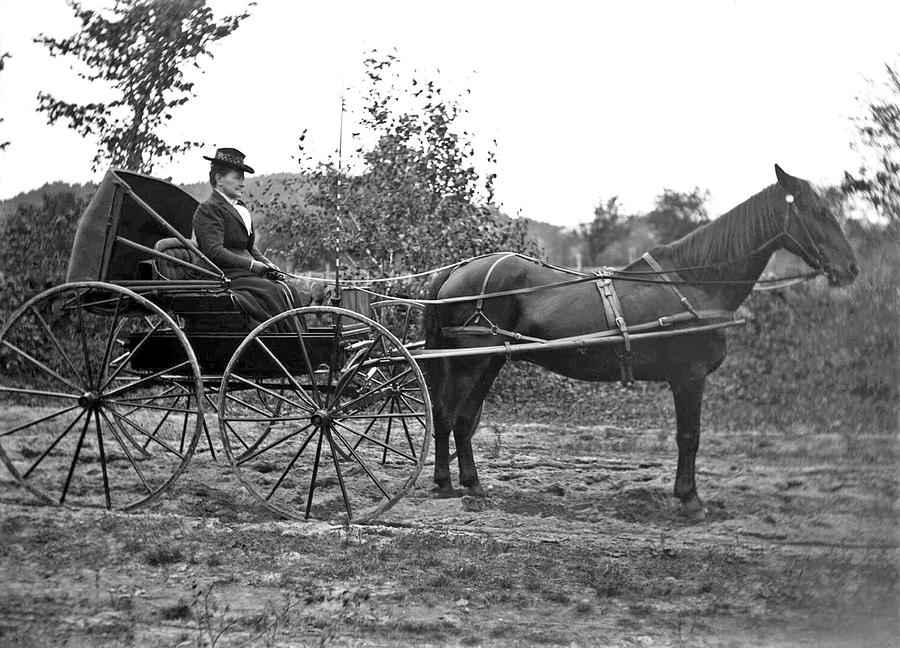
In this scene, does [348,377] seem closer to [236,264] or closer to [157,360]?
[236,264]

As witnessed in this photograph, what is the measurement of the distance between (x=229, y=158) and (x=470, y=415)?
2.08 metres

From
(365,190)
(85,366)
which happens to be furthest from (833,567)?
(85,366)

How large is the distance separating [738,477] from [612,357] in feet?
3.33

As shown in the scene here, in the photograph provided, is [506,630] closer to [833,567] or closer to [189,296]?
[833,567]

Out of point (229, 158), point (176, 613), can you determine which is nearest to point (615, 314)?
point (229, 158)

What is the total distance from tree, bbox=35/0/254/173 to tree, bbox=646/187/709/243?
7.54 feet

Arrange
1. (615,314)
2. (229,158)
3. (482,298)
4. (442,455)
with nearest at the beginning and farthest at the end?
1. (229,158)
2. (615,314)
3. (482,298)
4. (442,455)

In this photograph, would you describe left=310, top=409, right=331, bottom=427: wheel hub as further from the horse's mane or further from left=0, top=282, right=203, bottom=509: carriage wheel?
A: the horse's mane

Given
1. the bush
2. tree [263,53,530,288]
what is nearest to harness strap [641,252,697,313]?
tree [263,53,530,288]

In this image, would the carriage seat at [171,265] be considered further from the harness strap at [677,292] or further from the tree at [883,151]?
the tree at [883,151]

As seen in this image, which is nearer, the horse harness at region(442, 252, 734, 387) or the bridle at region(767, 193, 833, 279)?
the bridle at region(767, 193, 833, 279)

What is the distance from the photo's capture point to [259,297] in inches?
182

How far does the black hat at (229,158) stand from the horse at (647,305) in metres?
1.40

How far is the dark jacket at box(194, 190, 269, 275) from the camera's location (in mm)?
4613
